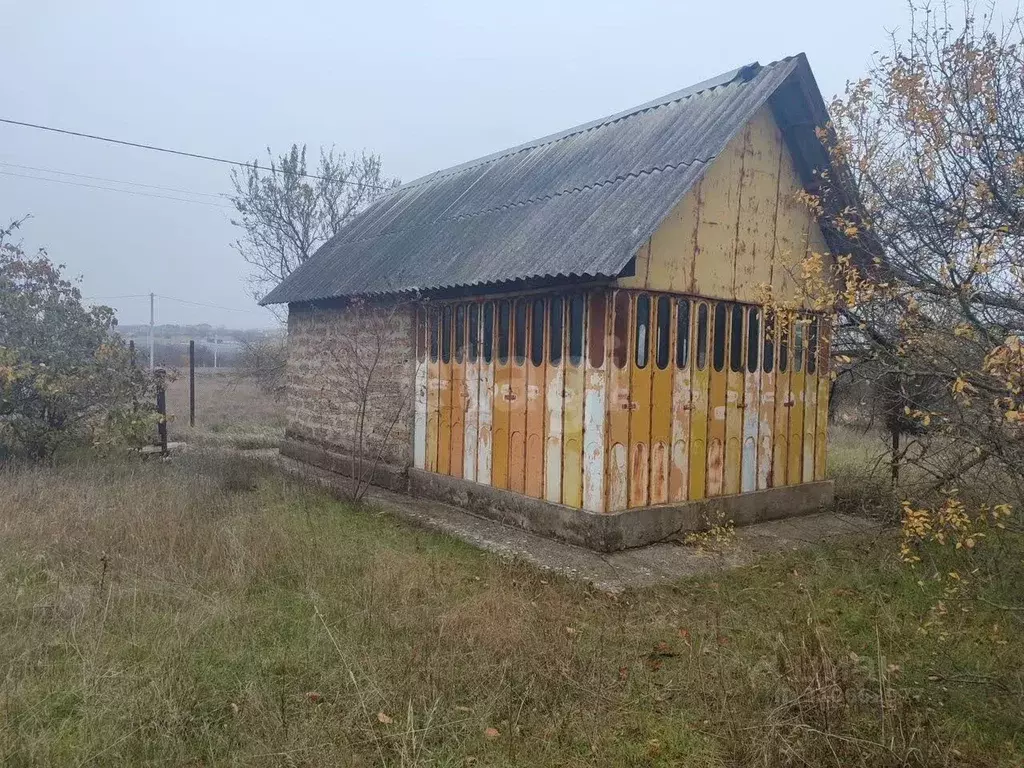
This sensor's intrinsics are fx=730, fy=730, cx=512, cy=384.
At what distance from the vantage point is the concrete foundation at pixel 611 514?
704 centimetres

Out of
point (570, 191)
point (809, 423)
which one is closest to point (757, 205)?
point (570, 191)

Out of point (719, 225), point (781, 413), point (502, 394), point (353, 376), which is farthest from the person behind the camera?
point (353, 376)

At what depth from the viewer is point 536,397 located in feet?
25.6

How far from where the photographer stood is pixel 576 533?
7156 mm

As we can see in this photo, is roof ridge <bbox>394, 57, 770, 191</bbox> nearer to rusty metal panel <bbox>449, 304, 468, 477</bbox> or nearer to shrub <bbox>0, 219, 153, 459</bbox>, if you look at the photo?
rusty metal panel <bbox>449, 304, 468, 477</bbox>

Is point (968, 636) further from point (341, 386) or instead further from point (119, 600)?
point (341, 386)

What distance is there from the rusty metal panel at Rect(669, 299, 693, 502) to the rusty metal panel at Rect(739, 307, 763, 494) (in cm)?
98

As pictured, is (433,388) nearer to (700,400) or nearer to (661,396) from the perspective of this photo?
(661,396)

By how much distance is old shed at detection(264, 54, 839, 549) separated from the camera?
23.3ft

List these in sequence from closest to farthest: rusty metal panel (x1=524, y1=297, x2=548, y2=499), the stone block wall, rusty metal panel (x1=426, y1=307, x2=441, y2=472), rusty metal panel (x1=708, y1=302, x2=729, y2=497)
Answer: rusty metal panel (x1=524, y1=297, x2=548, y2=499) < rusty metal panel (x1=708, y1=302, x2=729, y2=497) < rusty metal panel (x1=426, y1=307, x2=441, y2=472) < the stone block wall

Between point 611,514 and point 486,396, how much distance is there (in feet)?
7.56

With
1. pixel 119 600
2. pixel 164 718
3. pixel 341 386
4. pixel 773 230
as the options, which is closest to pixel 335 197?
pixel 341 386

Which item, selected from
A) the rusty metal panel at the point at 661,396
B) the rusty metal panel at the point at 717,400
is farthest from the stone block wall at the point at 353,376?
the rusty metal panel at the point at 717,400

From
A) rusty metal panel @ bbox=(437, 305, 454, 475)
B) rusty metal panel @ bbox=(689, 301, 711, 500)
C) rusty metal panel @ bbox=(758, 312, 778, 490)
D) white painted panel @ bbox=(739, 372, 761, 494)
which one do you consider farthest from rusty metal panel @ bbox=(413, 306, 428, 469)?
rusty metal panel @ bbox=(758, 312, 778, 490)
